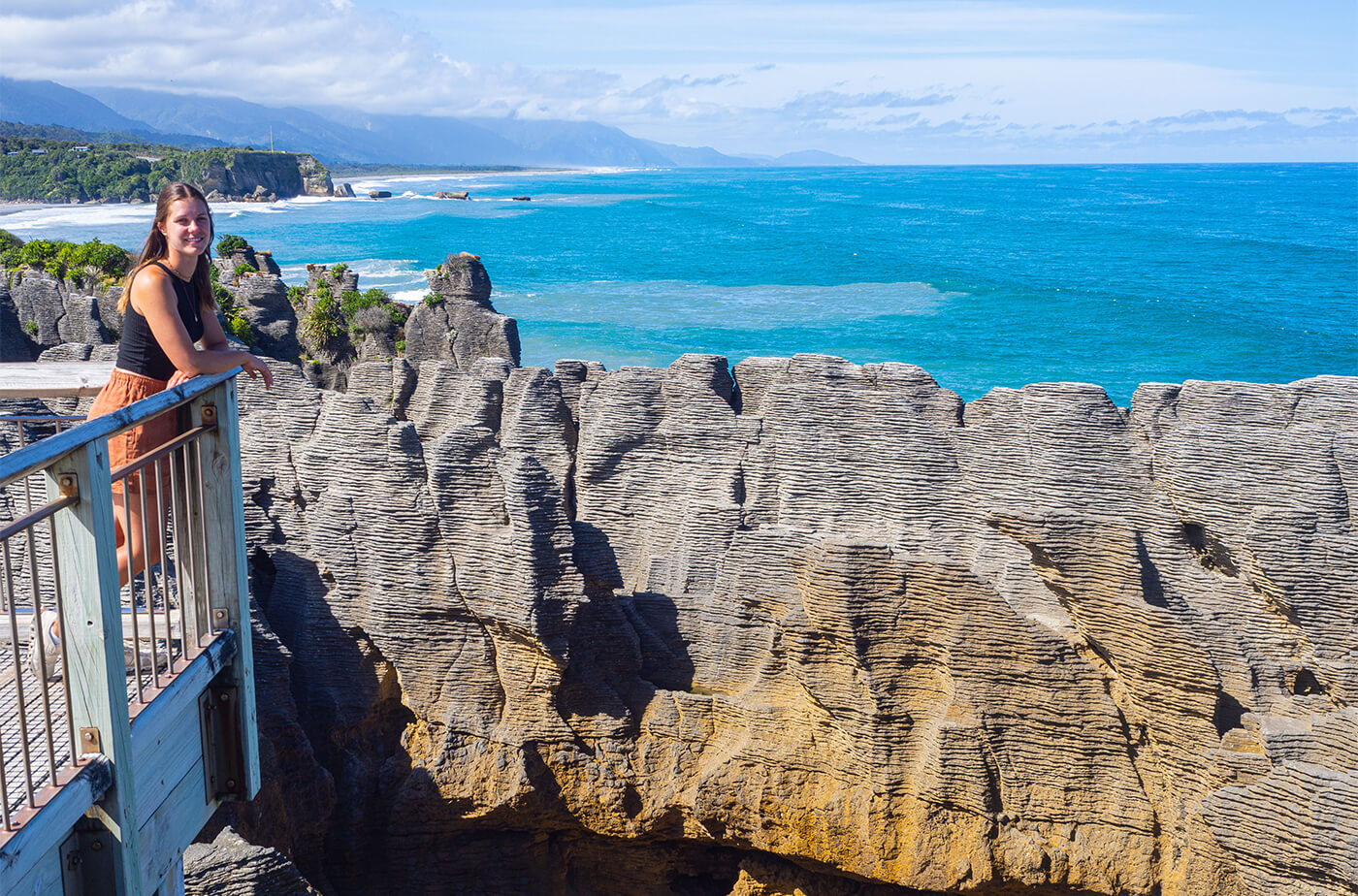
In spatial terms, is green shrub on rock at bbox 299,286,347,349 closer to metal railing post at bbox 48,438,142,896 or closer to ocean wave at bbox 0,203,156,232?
metal railing post at bbox 48,438,142,896

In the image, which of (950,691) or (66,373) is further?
(950,691)

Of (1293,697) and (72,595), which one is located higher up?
(72,595)

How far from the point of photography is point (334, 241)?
77625mm

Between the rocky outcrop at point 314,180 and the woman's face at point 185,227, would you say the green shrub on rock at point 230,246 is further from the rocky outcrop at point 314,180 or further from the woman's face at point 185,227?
the rocky outcrop at point 314,180

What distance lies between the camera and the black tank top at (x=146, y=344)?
460cm

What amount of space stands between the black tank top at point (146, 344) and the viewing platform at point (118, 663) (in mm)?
297

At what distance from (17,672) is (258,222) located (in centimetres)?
9807

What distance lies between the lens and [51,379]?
4.83 m

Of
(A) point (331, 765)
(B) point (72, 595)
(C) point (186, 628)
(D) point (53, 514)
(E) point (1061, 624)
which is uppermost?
(D) point (53, 514)

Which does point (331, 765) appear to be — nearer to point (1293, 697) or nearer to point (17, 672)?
point (17, 672)

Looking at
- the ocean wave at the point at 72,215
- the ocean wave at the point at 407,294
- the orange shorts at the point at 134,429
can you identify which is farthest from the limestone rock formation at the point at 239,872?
the ocean wave at the point at 72,215

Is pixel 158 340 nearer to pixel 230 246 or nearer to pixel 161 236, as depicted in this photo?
pixel 161 236

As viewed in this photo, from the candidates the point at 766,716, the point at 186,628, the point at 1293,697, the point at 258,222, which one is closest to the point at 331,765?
the point at 766,716

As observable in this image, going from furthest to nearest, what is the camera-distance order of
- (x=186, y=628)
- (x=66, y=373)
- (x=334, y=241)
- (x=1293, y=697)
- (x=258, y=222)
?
(x=258, y=222), (x=334, y=241), (x=1293, y=697), (x=66, y=373), (x=186, y=628)
